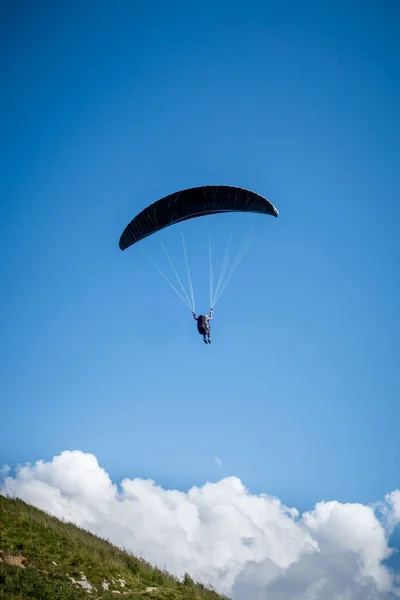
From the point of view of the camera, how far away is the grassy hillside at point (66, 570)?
10.6m

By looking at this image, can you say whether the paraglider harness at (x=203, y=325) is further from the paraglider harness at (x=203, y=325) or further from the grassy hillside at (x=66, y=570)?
the grassy hillside at (x=66, y=570)

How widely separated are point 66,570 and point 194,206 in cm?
1924

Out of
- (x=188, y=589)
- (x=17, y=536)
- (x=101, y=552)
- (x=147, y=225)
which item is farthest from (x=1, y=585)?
(x=147, y=225)

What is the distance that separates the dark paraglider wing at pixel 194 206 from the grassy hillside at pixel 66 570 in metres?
16.4

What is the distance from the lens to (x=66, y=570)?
1262 cm

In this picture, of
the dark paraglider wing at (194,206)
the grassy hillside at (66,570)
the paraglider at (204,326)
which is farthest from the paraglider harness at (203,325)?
the grassy hillside at (66,570)

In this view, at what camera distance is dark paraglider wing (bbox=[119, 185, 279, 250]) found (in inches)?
955

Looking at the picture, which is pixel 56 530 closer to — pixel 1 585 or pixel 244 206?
pixel 1 585

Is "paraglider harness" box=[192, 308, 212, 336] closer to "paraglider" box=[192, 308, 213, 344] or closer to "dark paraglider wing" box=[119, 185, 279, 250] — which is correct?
"paraglider" box=[192, 308, 213, 344]

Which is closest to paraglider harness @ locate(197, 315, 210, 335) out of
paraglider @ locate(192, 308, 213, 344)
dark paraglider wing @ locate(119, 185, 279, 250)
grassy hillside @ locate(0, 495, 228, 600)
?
paraglider @ locate(192, 308, 213, 344)

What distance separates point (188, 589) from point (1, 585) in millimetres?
7199

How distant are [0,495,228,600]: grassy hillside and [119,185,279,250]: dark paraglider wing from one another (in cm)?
1644

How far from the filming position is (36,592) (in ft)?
33.6

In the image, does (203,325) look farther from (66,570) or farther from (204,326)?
(66,570)
